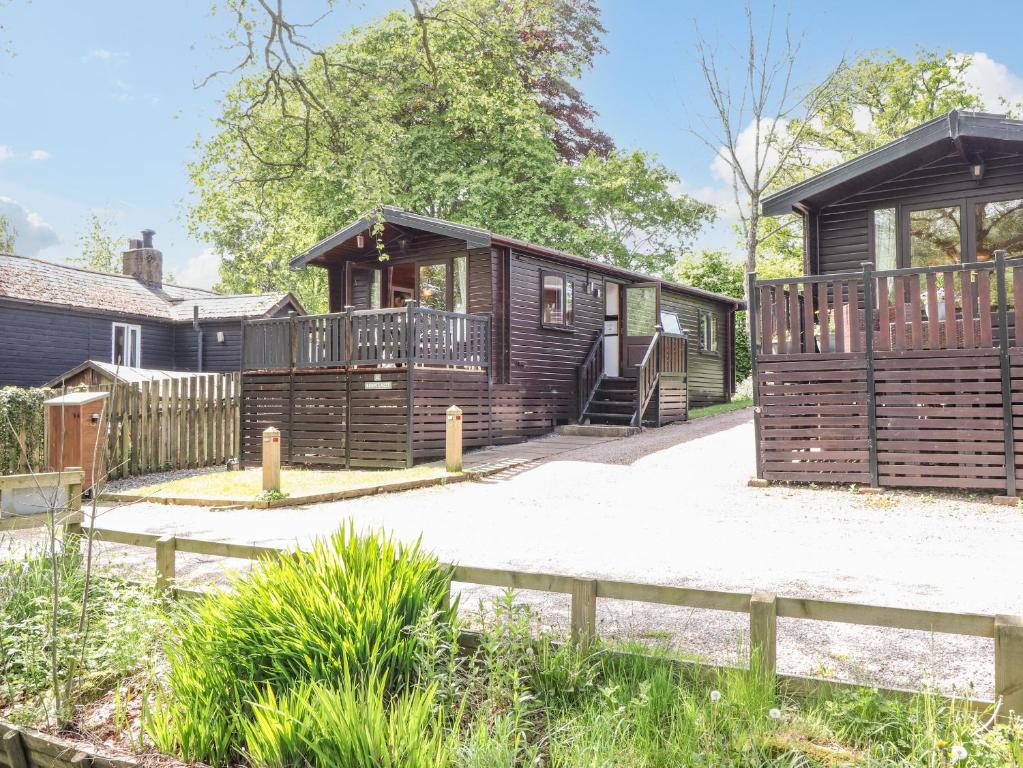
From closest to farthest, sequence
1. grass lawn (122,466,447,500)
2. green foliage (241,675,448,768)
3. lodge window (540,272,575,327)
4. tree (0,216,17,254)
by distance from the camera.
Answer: green foliage (241,675,448,768), grass lawn (122,466,447,500), lodge window (540,272,575,327), tree (0,216,17,254)

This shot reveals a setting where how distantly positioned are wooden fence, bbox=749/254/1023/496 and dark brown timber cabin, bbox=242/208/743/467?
5.75 m

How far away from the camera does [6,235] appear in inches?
1880

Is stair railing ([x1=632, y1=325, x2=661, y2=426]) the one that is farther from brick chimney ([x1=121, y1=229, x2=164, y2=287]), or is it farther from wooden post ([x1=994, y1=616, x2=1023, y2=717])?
brick chimney ([x1=121, y1=229, x2=164, y2=287])

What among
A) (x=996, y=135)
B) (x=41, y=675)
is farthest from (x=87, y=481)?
(x=996, y=135)

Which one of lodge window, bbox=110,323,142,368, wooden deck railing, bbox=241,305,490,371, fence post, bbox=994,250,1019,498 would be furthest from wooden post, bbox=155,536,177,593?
lodge window, bbox=110,323,142,368

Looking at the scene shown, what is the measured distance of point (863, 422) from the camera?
9.48 meters

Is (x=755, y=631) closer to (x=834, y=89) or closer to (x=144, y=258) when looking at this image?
(x=834, y=89)

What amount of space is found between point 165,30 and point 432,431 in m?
7.16

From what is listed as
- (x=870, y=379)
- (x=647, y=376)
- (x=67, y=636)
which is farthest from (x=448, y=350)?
(x=67, y=636)

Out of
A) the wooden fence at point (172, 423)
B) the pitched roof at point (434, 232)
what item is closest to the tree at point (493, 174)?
the pitched roof at point (434, 232)

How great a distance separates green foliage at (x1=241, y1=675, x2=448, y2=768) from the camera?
2602mm

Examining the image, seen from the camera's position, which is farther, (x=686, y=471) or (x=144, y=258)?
(x=144, y=258)

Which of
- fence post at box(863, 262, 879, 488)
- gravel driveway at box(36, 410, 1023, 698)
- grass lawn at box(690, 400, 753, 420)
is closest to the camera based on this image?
gravel driveway at box(36, 410, 1023, 698)

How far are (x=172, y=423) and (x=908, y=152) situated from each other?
1353cm
